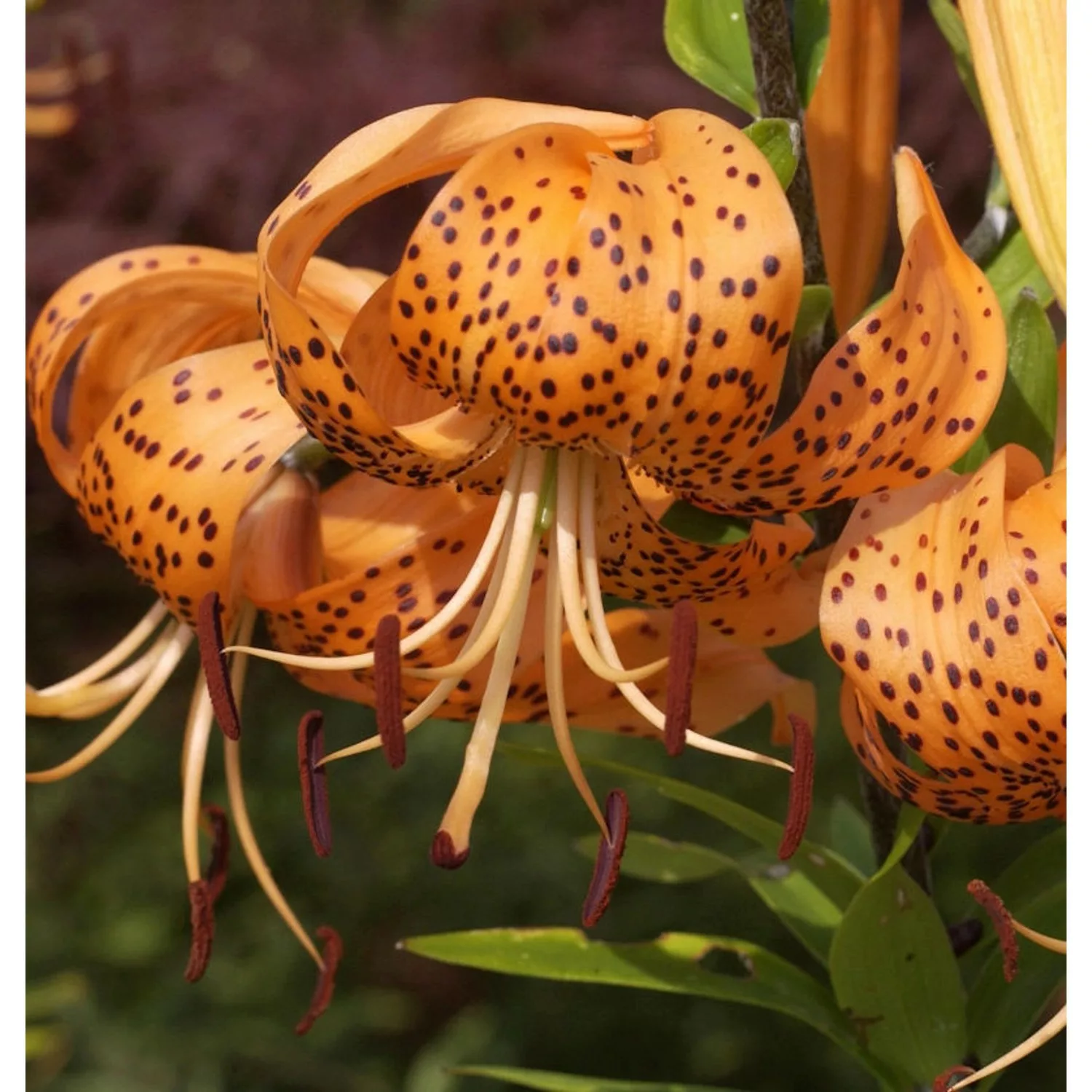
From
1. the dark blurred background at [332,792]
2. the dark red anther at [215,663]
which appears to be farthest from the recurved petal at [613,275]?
the dark blurred background at [332,792]

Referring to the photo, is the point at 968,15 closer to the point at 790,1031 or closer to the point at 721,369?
the point at 721,369

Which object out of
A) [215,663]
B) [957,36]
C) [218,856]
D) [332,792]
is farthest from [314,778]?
[332,792]

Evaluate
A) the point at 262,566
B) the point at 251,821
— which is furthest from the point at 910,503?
the point at 251,821

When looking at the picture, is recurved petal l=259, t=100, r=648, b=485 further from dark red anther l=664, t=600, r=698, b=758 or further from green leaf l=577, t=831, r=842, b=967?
green leaf l=577, t=831, r=842, b=967

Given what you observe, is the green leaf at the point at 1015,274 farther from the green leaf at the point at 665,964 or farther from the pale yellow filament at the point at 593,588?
the green leaf at the point at 665,964

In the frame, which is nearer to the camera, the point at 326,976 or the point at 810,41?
the point at 810,41

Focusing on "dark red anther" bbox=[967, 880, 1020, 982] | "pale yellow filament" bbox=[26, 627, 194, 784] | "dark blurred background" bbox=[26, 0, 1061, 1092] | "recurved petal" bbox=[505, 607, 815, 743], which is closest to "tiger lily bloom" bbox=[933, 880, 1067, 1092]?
"dark red anther" bbox=[967, 880, 1020, 982]

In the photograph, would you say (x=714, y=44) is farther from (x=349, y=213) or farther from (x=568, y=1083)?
(x=568, y=1083)
